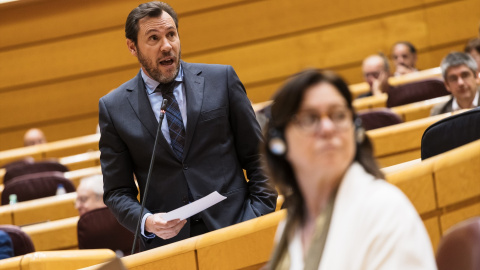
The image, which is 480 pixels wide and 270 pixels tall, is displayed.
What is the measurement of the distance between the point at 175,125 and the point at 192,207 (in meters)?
0.36

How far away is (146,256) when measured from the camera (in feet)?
7.80

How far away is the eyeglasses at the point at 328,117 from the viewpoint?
51.1 inches

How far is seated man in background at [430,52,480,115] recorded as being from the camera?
4.65 metres

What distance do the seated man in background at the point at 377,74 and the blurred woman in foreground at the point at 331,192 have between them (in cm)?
540

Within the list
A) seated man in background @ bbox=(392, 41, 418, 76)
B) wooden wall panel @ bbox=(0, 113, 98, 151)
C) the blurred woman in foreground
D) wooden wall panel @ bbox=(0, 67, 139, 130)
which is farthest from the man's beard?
wooden wall panel @ bbox=(0, 113, 98, 151)

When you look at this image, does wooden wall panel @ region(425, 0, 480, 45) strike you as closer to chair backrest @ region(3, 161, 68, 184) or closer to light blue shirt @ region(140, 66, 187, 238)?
chair backrest @ region(3, 161, 68, 184)

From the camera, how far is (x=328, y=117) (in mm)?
1302

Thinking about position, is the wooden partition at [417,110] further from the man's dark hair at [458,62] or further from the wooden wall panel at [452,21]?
the wooden wall panel at [452,21]

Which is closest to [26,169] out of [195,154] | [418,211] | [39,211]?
[39,211]

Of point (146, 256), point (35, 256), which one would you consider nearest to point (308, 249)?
point (146, 256)

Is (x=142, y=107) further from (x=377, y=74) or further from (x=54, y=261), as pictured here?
(x=377, y=74)

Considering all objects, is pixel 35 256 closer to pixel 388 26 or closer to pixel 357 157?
pixel 357 157

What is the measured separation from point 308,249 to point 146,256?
1.16 meters

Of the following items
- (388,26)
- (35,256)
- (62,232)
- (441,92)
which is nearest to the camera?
(35,256)
